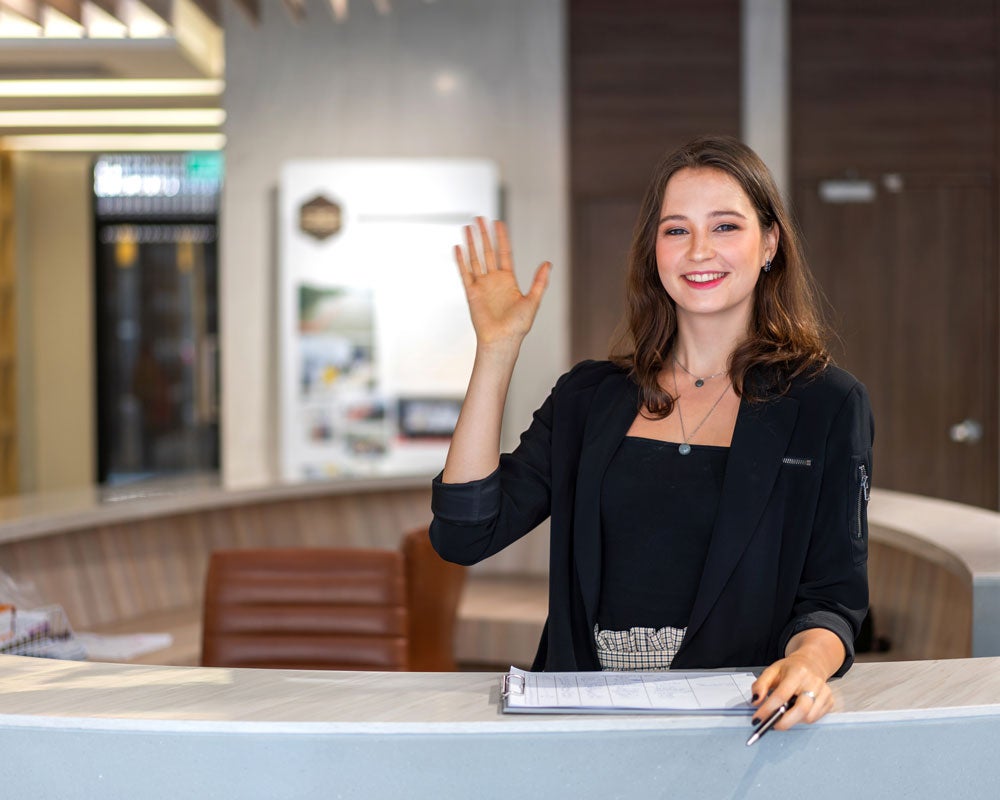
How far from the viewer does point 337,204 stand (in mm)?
6082

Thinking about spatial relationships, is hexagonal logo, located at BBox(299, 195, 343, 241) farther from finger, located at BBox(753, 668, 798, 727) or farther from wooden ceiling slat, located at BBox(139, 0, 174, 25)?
finger, located at BBox(753, 668, 798, 727)

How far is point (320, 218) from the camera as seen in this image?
607 cm

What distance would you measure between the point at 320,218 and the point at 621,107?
1.65 meters

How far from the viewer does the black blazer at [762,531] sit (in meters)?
1.73

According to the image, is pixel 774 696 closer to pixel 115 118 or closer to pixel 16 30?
pixel 16 30

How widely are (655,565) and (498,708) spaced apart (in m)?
0.44

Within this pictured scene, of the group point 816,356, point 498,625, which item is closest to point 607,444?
point 816,356

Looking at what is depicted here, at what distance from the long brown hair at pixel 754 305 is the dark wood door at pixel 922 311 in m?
4.45

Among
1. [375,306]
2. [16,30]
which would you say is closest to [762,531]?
[375,306]

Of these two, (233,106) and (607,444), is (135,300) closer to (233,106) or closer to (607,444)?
(233,106)

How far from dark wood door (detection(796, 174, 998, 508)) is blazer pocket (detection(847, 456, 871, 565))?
4629 millimetres

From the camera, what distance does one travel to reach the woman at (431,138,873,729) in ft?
5.71

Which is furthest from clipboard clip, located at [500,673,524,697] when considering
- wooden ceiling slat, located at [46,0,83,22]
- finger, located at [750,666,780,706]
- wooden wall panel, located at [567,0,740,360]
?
wooden wall panel, located at [567,0,740,360]

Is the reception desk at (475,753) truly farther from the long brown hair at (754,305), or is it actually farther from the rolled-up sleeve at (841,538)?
the long brown hair at (754,305)
